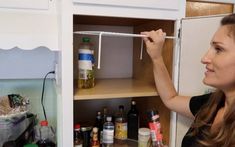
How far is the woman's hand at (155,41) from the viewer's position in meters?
0.97

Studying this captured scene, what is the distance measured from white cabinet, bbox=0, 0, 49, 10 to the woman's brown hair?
73cm

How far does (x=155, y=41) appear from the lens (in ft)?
3.21

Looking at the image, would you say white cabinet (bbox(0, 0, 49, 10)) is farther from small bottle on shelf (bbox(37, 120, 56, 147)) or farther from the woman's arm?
small bottle on shelf (bbox(37, 120, 56, 147))

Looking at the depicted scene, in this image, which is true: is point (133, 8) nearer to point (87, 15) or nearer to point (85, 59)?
point (87, 15)

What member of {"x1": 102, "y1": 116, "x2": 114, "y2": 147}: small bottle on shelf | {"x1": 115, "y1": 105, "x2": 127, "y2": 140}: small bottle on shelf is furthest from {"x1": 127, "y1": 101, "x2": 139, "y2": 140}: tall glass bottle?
{"x1": 102, "y1": 116, "x2": 114, "y2": 147}: small bottle on shelf

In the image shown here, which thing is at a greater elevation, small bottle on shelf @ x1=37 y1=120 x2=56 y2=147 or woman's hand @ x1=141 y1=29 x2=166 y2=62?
woman's hand @ x1=141 y1=29 x2=166 y2=62

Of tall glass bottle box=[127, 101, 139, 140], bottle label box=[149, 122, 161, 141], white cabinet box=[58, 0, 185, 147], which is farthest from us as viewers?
tall glass bottle box=[127, 101, 139, 140]

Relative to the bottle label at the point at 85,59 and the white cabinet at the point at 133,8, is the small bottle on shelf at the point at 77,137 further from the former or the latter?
the white cabinet at the point at 133,8

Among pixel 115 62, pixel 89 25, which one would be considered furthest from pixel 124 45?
pixel 89 25

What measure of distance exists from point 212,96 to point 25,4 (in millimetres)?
876

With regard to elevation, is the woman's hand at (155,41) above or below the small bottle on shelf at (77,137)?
above

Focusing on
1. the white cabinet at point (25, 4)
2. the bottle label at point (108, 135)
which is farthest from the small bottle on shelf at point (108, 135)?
the white cabinet at point (25, 4)

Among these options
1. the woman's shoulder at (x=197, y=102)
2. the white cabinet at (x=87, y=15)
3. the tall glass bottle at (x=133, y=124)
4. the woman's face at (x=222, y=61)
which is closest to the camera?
the woman's face at (x=222, y=61)

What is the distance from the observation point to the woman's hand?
974 millimetres
